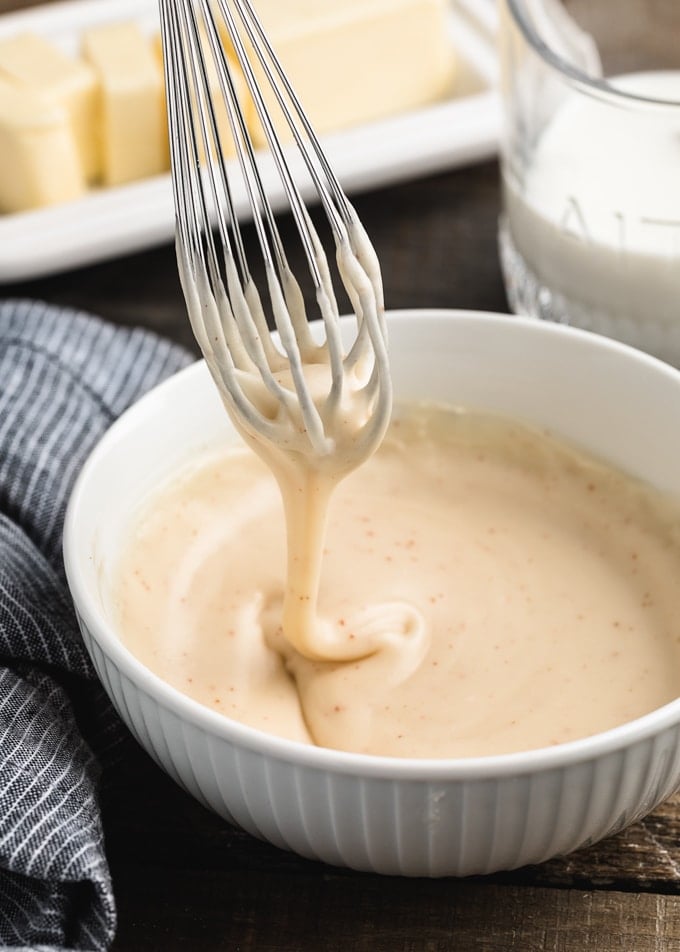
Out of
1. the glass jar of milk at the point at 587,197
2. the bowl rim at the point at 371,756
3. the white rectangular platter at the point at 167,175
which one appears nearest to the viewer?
the bowl rim at the point at 371,756

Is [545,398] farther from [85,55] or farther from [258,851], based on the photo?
[85,55]

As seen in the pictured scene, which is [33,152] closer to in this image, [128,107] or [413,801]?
[128,107]

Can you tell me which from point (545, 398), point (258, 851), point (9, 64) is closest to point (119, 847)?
point (258, 851)

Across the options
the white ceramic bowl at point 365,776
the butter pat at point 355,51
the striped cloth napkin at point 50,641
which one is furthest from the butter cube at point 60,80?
the white ceramic bowl at point 365,776

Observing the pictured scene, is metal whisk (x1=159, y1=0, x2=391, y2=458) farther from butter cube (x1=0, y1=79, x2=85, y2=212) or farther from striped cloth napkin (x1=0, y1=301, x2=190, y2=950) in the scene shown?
butter cube (x1=0, y1=79, x2=85, y2=212)

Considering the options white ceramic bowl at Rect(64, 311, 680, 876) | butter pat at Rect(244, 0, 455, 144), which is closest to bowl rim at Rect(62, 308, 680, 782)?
white ceramic bowl at Rect(64, 311, 680, 876)

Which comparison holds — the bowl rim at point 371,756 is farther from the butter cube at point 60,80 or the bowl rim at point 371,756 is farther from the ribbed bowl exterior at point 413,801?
the butter cube at point 60,80
